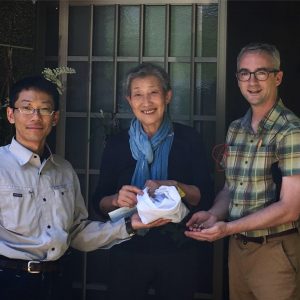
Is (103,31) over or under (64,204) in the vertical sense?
over

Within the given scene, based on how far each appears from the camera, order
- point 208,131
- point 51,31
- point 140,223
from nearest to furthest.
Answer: point 140,223 → point 208,131 → point 51,31

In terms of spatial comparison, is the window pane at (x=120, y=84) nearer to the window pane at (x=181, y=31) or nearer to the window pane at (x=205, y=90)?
the window pane at (x=181, y=31)

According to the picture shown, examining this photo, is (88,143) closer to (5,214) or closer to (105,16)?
(105,16)

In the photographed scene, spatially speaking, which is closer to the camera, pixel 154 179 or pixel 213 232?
pixel 213 232

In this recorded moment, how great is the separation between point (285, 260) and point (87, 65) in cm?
204

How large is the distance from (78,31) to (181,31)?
29.7 inches

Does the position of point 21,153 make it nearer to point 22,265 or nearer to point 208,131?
point 22,265

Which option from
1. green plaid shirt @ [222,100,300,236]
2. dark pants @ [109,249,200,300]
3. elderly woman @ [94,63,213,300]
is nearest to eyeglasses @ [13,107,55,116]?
elderly woman @ [94,63,213,300]

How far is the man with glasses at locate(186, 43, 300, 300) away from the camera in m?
2.44

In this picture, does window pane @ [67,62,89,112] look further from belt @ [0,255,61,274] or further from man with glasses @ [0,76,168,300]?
belt @ [0,255,61,274]

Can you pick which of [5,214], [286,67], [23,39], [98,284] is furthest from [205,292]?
[286,67]

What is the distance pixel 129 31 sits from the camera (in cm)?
379

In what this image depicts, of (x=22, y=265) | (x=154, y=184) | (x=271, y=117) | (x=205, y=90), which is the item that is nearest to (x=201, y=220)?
(x=154, y=184)

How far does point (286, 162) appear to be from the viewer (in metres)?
2.44
